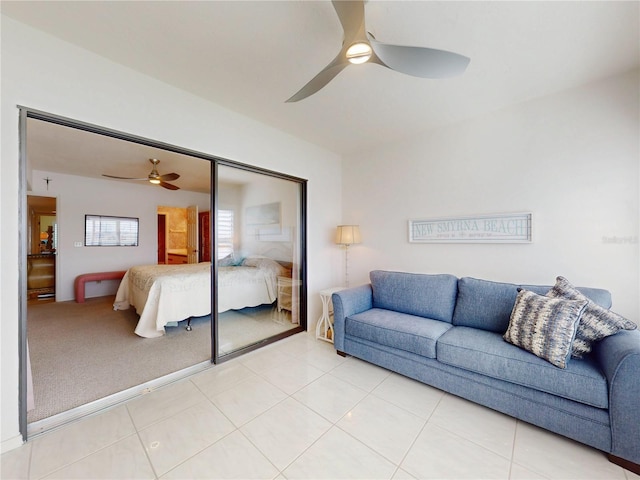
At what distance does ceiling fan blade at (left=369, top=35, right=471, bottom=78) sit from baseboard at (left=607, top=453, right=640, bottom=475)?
237cm

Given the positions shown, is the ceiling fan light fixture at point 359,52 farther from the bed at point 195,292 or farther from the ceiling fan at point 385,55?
the bed at point 195,292

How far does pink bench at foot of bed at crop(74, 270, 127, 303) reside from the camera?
4910 millimetres

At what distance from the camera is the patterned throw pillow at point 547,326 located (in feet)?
5.39

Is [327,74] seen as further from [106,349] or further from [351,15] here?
[106,349]

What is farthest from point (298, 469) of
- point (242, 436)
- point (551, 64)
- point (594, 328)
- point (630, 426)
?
point (551, 64)

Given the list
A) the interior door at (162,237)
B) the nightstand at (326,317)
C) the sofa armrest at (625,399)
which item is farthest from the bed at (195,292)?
the interior door at (162,237)

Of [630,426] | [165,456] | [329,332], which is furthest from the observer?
[329,332]

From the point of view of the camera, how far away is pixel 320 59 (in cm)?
195

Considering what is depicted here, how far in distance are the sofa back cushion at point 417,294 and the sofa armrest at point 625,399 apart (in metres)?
1.16

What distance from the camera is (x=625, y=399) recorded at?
138cm

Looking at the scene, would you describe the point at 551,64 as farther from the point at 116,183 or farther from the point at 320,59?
the point at 116,183

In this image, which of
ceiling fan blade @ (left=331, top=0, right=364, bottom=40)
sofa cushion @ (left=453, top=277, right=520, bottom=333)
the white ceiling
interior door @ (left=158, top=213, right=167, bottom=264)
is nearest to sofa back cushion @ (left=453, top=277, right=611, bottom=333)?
sofa cushion @ (left=453, top=277, right=520, bottom=333)

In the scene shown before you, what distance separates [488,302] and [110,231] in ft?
22.4

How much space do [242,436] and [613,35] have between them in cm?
363
